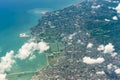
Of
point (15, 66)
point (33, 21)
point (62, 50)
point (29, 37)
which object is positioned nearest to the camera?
point (15, 66)

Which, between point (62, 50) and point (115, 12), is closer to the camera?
point (62, 50)

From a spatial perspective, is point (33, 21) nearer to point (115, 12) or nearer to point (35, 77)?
point (115, 12)

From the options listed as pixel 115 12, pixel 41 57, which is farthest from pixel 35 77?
pixel 115 12

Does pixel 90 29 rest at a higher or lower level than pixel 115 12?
lower

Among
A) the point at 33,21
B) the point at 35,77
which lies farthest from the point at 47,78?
the point at 33,21


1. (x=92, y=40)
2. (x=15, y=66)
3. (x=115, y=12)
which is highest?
(x=115, y=12)

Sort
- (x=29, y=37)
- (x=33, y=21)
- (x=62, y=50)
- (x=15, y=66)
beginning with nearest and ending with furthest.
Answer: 1. (x=15, y=66)
2. (x=62, y=50)
3. (x=29, y=37)
4. (x=33, y=21)
